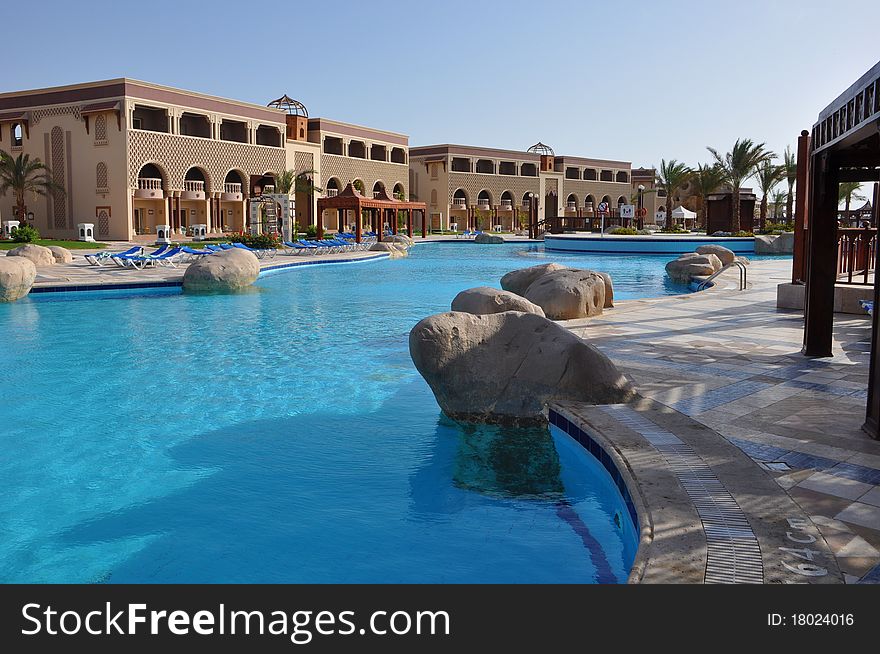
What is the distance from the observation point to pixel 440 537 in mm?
4293

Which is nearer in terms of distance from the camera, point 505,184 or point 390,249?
point 390,249

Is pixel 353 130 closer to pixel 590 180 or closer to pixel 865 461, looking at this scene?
pixel 590 180

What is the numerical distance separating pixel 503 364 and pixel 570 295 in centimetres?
440

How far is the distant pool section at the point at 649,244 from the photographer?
31.9m

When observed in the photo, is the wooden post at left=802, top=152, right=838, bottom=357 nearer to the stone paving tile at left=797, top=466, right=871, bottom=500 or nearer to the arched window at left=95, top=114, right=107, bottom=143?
the stone paving tile at left=797, top=466, right=871, bottom=500

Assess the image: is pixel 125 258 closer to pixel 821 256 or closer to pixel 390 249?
pixel 390 249

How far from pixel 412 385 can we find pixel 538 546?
12.1 ft

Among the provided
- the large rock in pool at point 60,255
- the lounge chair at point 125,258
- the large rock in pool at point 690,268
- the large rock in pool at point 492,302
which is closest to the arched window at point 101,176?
the large rock in pool at point 60,255

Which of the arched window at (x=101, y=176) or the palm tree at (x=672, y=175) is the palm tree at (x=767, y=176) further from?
the arched window at (x=101, y=176)

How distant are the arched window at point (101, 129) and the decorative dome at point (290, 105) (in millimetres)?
15012

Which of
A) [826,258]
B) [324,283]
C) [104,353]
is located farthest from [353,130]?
[826,258]

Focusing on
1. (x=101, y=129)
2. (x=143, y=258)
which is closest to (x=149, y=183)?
(x=101, y=129)

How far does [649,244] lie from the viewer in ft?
107

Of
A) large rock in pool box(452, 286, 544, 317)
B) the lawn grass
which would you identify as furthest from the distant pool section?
large rock in pool box(452, 286, 544, 317)
